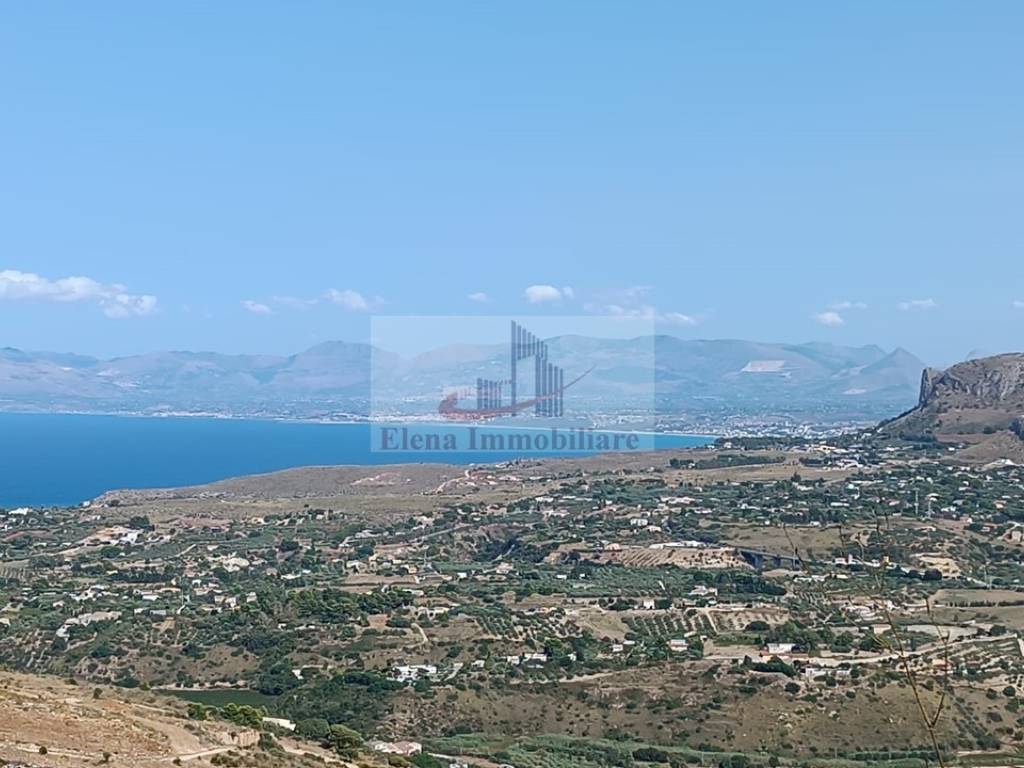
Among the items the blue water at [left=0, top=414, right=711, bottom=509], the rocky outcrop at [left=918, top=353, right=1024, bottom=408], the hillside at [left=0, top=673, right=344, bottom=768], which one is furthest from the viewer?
the blue water at [left=0, top=414, right=711, bottom=509]

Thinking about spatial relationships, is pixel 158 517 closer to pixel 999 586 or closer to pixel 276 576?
pixel 276 576

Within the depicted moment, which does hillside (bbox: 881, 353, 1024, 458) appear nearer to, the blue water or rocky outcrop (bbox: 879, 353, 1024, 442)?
rocky outcrop (bbox: 879, 353, 1024, 442)

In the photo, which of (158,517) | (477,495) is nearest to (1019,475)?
(477,495)

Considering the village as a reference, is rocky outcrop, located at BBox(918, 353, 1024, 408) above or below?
above

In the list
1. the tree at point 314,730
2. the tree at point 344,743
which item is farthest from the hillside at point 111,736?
the tree at point 314,730

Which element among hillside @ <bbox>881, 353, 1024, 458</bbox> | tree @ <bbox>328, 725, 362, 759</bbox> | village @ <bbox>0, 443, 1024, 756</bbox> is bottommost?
village @ <bbox>0, 443, 1024, 756</bbox>

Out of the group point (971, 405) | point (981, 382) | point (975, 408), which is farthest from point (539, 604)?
point (981, 382)

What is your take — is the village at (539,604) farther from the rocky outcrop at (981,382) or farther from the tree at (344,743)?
the rocky outcrop at (981,382)

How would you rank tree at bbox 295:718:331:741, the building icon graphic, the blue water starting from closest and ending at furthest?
tree at bbox 295:718:331:741, the blue water, the building icon graphic

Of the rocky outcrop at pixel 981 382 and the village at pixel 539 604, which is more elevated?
the rocky outcrop at pixel 981 382

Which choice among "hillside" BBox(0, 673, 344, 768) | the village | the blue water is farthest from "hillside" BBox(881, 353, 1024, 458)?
"hillside" BBox(0, 673, 344, 768)
